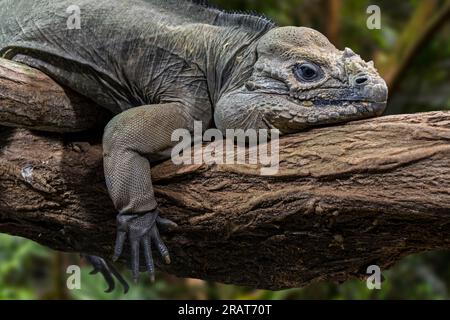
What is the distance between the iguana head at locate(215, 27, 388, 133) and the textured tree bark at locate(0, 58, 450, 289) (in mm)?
103

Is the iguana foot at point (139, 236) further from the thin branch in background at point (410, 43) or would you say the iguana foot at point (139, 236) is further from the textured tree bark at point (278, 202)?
the thin branch in background at point (410, 43)

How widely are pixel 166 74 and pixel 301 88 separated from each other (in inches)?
35.3

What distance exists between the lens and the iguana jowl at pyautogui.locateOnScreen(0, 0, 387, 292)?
3.42 meters

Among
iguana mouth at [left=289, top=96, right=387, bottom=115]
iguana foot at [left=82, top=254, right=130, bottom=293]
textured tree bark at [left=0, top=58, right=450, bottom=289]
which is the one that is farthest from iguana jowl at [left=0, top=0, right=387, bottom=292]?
iguana foot at [left=82, top=254, right=130, bottom=293]

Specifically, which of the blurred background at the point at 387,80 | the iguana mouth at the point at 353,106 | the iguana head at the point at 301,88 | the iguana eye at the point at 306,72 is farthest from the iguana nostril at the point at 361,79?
the blurred background at the point at 387,80

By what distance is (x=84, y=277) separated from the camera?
20.0 ft

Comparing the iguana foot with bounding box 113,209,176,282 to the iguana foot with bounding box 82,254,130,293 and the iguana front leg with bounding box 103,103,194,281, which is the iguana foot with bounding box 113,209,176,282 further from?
the iguana foot with bounding box 82,254,130,293

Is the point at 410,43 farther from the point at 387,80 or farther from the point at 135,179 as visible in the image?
the point at 135,179

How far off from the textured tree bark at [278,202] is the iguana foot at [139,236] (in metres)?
0.12

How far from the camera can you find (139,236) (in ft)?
11.3

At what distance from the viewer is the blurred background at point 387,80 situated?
6.89 meters

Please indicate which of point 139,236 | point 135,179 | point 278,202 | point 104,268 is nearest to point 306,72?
point 278,202

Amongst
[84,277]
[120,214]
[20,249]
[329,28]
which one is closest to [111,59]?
[120,214]
